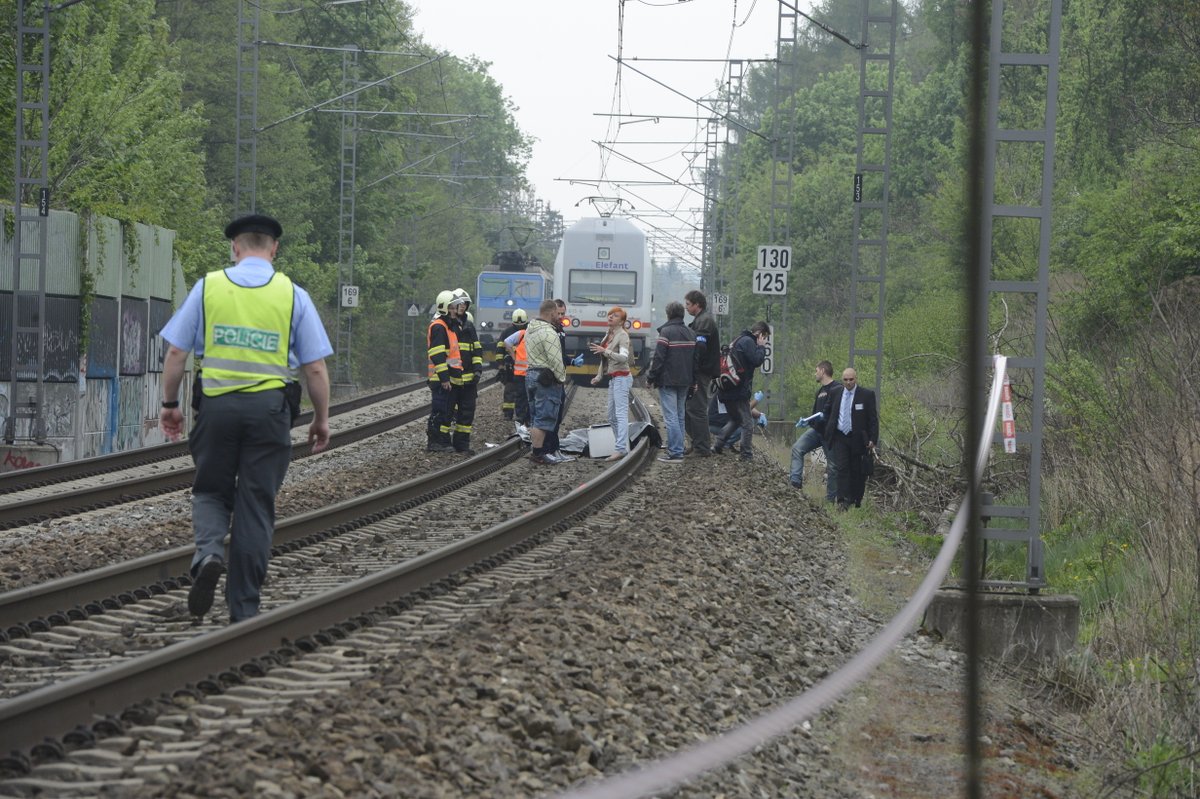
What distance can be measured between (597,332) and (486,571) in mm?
27525

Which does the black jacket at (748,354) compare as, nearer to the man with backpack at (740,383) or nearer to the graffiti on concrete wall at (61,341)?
the man with backpack at (740,383)

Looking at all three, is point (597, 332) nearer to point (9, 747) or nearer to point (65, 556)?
point (65, 556)

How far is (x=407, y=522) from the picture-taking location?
12.9 meters

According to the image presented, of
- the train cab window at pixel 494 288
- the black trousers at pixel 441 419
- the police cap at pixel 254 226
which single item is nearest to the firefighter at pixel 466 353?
the black trousers at pixel 441 419

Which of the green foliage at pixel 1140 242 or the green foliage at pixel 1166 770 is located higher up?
the green foliage at pixel 1140 242

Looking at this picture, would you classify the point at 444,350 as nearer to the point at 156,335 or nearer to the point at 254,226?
the point at 156,335

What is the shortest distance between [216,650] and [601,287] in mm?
31374

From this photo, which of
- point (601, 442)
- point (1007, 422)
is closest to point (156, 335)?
point (601, 442)

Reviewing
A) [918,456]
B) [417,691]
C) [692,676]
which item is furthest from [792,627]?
[918,456]

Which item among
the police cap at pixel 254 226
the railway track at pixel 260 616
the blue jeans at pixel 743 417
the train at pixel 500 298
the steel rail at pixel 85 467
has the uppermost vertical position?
the train at pixel 500 298

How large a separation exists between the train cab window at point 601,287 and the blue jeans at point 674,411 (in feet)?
59.6

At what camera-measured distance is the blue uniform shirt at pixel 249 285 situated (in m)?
7.17

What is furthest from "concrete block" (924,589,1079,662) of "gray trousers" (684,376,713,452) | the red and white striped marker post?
"gray trousers" (684,376,713,452)

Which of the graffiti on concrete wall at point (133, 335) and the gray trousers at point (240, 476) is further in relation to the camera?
the graffiti on concrete wall at point (133, 335)
